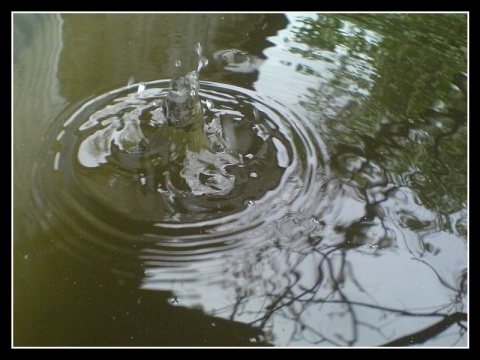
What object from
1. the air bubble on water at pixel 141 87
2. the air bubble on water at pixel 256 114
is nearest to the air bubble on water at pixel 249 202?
the air bubble on water at pixel 256 114

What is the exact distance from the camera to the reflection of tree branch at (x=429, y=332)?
4.92 ft

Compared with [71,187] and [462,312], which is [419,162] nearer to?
[462,312]

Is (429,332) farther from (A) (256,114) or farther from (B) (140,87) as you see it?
(B) (140,87)

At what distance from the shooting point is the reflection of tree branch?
59.1 inches

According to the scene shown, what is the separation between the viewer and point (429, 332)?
60.1 inches

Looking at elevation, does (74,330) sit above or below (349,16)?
below

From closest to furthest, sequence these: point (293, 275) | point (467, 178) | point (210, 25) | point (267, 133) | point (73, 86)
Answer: point (293, 275), point (467, 178), point (267, 133), point (73, 86), point (210, 25)

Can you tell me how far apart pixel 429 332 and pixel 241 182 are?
0.72m

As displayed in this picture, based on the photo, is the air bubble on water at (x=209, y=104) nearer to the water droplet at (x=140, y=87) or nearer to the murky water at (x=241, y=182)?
the murky water at (x=241, y=182)

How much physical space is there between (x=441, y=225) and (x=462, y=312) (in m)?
0.29

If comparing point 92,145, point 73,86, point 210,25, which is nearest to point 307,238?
point 92,145

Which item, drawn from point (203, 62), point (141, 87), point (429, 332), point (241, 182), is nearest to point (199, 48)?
point (203, 62)

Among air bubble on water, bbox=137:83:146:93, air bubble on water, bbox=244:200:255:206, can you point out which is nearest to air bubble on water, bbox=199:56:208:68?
air bubble on water, bbox=137:83:146:93

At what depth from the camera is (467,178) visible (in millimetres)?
1920
